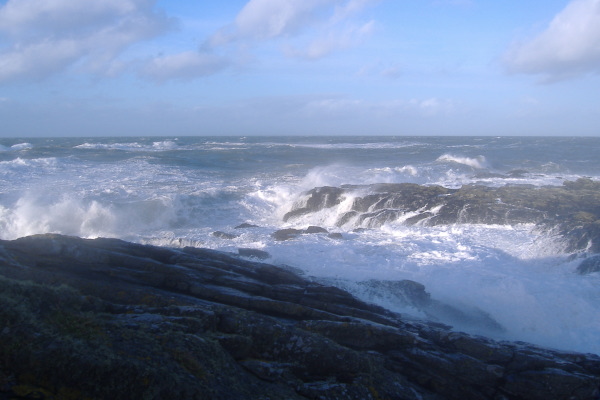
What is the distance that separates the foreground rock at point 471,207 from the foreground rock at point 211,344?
958cm

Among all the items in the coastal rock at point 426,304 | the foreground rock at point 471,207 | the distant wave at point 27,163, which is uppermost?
the distant wave at point 27,163

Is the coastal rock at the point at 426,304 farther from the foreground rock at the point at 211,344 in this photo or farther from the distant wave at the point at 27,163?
the distant wave at the point at 27,163

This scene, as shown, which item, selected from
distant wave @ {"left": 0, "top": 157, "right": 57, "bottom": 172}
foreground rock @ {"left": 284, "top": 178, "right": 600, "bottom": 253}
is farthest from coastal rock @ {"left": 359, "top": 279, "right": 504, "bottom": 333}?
distant wave @ {"left": 0, "top": 157, "right": 57, "bottom": 172}

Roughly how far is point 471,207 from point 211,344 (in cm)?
1595

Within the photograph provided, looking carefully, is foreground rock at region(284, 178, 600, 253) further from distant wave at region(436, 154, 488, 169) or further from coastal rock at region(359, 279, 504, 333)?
distant wave at region(436, 154, 488, 169)

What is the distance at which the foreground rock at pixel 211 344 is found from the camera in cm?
368

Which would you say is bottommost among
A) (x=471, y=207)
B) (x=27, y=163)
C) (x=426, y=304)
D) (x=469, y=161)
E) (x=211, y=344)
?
(x=426, y=304)

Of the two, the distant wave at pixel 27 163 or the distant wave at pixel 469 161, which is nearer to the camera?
the distant wave at pixel 27 163

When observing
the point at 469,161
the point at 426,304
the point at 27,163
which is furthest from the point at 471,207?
the point at 27,163

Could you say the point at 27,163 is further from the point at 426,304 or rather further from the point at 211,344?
the point at 211,344

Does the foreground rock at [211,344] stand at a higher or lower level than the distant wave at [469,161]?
lower

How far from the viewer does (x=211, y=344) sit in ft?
14.7

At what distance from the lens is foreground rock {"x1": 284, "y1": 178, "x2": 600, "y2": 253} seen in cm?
1567

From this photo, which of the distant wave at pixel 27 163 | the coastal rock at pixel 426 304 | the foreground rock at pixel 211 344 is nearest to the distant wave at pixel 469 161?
the coastal rock at pixel 426 304
